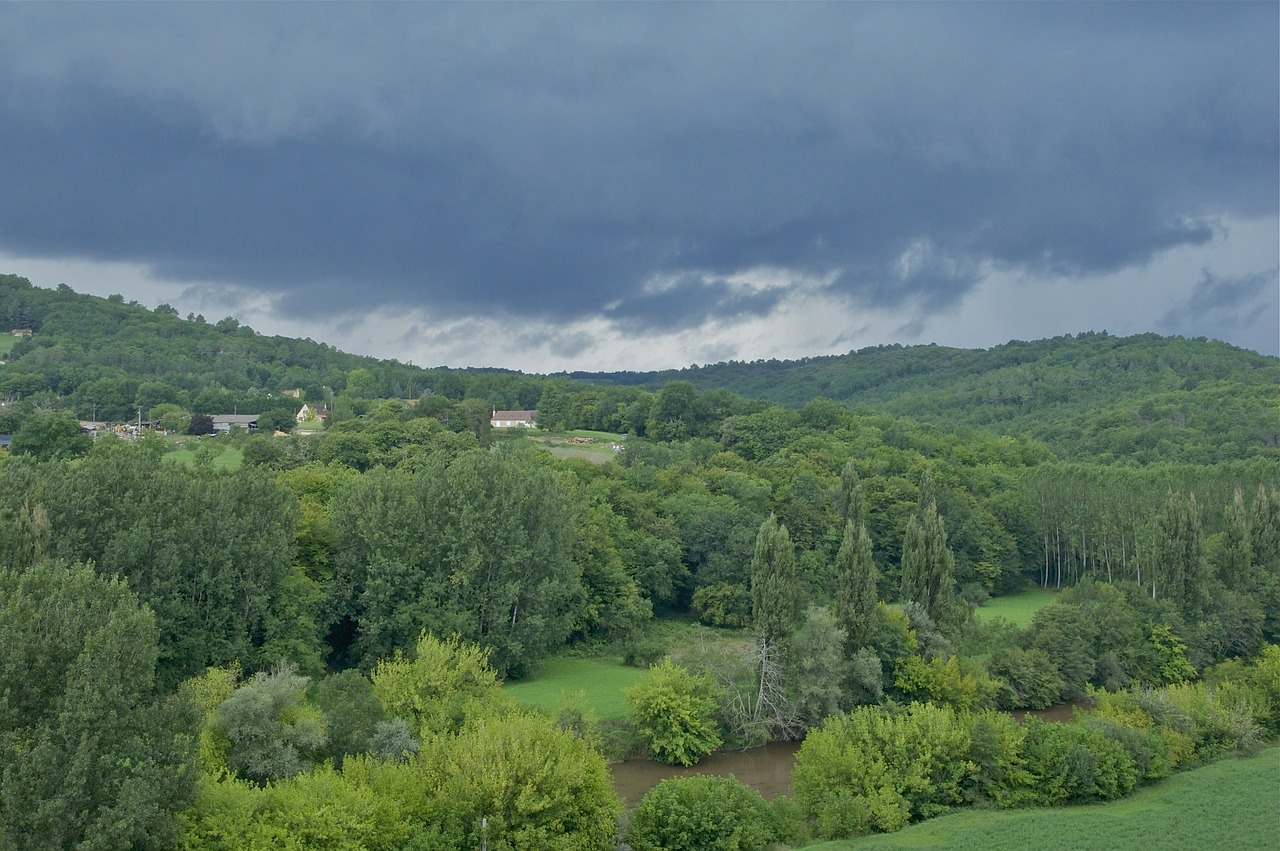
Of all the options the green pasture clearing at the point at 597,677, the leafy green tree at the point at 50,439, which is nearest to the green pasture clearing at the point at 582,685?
the green pasture clearing at the point at 597,677

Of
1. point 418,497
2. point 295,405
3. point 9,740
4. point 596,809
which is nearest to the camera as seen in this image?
point 9,740

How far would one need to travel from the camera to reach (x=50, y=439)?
6719 cm

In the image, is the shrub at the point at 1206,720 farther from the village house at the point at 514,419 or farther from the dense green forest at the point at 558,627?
the village house at the point at 514,419

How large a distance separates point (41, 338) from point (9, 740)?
141564mm

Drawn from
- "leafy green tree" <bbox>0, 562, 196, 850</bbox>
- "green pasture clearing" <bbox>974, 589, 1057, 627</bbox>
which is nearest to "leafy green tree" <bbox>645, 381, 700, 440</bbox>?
"green pasture clearing" <bbox>974, 589, 1057, 627</bbox>

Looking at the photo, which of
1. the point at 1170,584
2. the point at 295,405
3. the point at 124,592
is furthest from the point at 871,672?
the point at 295,405

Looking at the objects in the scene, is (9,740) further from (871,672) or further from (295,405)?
(295,405)

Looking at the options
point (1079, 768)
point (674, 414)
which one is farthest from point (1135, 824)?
point (674, 414)

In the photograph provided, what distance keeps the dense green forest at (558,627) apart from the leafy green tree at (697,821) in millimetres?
200

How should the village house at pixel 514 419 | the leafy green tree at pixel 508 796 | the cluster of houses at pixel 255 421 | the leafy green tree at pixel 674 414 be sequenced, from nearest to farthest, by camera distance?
1. the leafy green tree at pixel 508 796
2. the cluster of houses at pixel 255 421
3. the leafy green tree at pixel 674 414
4. the village house at pixel 514 419

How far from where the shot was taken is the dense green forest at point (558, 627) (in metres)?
26.6

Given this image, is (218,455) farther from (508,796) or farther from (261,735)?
(508,796)

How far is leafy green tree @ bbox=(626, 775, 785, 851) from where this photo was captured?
1255 inches

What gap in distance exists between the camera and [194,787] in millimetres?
25750
